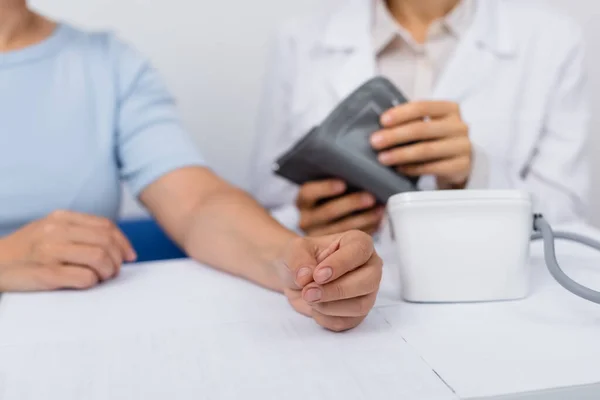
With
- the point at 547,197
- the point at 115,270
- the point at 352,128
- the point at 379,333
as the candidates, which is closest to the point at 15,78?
the point at 115,270

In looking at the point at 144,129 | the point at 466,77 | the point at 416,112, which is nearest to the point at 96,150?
the point at 144,129

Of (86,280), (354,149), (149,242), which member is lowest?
(149,242)

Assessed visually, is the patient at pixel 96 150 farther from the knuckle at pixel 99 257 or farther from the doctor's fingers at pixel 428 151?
the doctor's fingers at pixel 428 151

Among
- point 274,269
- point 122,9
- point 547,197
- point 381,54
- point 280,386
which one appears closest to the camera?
point 280,386

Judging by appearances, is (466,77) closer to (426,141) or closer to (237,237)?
(426,141)

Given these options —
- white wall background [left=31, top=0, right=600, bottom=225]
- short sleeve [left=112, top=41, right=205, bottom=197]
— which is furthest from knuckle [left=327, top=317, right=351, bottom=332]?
white wall background [left=31, top=0, right=600, bottom=225]

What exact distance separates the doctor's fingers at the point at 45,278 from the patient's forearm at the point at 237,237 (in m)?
0.13

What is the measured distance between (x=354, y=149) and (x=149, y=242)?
0.46 meters

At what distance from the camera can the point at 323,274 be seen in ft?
1.44

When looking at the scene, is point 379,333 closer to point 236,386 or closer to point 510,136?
point 236,386

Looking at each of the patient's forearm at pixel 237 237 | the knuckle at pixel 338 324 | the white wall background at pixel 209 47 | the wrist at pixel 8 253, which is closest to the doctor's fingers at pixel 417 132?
the patient's forearm at pixel 237 237

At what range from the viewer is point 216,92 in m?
1.27

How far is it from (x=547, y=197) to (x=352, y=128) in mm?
428

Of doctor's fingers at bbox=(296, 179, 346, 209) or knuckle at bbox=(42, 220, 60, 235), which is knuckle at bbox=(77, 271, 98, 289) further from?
doctor's fingers at bbox=(296, 179, 346, 209)
